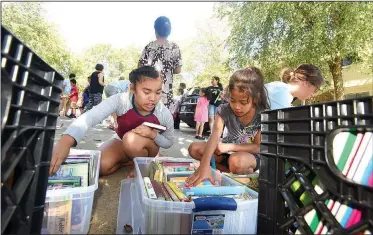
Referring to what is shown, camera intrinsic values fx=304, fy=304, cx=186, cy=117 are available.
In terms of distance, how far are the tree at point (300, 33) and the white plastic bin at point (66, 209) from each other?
7.88m

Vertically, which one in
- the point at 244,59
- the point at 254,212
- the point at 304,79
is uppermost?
the point at 244,59

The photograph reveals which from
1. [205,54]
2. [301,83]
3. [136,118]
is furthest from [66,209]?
[205,54]

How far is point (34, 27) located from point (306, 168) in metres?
17.9

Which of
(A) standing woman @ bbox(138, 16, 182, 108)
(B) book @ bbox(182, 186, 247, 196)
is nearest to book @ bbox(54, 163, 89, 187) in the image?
(B) book @ bbox(182, 186, 247, 196)

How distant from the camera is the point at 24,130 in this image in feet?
2.51

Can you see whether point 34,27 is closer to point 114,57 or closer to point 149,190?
point 149,190

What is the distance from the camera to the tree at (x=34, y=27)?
14.5 m

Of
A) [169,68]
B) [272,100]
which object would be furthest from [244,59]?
[272,100]

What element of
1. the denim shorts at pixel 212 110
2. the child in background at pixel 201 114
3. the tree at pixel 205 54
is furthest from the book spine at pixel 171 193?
the tree at pixel 205 54

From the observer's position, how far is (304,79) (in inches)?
97.3

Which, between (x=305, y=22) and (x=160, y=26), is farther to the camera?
(x=305, y=22)

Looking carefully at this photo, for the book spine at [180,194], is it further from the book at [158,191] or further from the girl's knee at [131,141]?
the girl's knee at [131,141]

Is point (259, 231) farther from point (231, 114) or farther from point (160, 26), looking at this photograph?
point (160, 26)

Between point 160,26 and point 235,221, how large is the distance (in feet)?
7.98
